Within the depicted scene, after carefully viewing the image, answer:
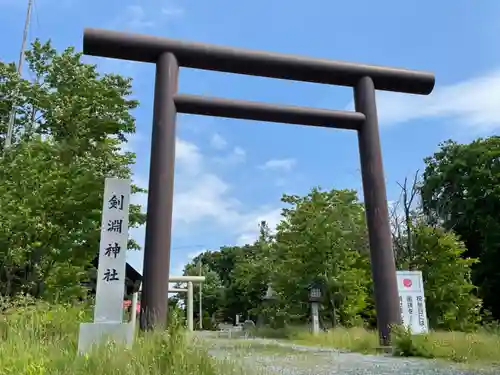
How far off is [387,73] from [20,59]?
1460cm

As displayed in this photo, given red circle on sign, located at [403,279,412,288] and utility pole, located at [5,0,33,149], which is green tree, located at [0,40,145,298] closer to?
utility pole, located at [5,0,33,149]

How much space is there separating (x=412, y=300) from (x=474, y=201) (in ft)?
61.8

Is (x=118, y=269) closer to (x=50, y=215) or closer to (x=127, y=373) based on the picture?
(x=127, y=373)

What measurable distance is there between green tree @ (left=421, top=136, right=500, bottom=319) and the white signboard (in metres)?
15.0

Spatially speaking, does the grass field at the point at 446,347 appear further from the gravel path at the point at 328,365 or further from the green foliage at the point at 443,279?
the green foliage at the point at 443,279

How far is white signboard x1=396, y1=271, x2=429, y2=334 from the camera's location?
949 centimetres

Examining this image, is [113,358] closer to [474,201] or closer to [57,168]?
[57,168]

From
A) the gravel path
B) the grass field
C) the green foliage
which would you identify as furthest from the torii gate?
the green foliage

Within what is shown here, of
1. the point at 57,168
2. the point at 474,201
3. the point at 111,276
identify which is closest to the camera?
the point at 111,276

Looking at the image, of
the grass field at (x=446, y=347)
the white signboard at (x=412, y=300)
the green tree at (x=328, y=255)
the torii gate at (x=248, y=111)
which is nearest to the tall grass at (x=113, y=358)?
the torii gate at (x=248, y=111)

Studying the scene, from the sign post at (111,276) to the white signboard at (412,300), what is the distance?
5.92 meters

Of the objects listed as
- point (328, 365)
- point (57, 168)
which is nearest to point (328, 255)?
point (57, 168)

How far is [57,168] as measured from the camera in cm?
1259

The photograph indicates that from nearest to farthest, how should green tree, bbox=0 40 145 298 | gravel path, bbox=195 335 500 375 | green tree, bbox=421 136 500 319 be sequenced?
gravel path, bbox=195 335 500 375
green tree, bbox=0 40 145 298
green tree, bbox=421 136 500 319
